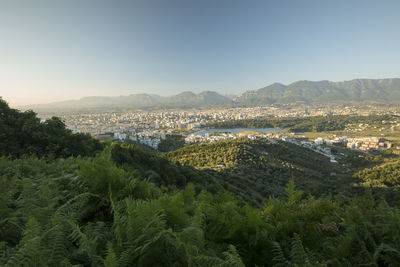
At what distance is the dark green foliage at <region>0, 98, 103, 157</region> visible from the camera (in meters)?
8.78

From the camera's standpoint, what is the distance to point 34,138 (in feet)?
32.3

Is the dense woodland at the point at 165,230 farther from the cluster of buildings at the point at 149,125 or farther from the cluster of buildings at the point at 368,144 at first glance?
the cluster of buildings at the point at 368,144

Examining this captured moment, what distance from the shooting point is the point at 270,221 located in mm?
2123

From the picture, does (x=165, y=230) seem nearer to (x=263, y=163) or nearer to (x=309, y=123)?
(x=263, y=163)

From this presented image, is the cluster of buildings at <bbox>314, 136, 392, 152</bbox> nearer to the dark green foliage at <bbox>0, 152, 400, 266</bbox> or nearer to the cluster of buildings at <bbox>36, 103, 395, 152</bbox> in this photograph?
the cluster of buildings at <bbox>36, 103, 395, 152</bbox>

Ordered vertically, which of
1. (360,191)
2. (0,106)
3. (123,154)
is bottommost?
(360,191)

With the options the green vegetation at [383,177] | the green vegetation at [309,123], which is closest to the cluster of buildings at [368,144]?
the green vegetation at [309,123]

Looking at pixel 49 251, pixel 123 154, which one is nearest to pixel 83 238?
pixel 49 251

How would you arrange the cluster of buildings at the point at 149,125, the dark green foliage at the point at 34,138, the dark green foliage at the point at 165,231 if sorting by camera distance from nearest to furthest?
the dark green foliage at the point at 165,231
the dark green foliage at the point at 34,138
the cluster of buildings at the point at 149,125

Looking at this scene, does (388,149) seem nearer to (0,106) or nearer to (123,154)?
(123,154)

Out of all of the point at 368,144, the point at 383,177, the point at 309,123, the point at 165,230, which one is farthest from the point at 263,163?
the point at 309,123

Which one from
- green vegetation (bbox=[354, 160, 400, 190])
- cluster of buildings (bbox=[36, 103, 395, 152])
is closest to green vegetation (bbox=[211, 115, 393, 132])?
cluster of buildings (bbox=[36, 103, 395, 152])

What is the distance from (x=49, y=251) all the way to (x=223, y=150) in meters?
37.5

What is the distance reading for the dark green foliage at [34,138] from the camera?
8781mm
